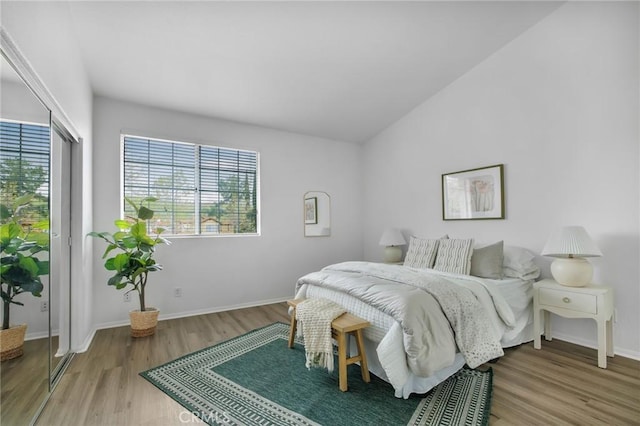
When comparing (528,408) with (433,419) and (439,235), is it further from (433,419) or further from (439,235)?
(439,235)

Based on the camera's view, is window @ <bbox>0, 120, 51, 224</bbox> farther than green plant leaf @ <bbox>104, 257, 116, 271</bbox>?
No

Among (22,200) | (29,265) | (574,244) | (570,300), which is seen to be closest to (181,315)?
(29,265)

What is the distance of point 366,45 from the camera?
3191mm

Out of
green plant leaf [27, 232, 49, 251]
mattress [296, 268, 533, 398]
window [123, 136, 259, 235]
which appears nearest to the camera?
green plant leaf [27, 232, 49, 251]

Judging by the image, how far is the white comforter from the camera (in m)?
A: 2.00

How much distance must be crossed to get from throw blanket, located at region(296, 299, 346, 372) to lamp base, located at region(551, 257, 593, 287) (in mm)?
1955

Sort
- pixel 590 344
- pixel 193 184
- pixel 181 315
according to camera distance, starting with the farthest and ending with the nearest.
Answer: pixel 193 184, pixel 181 315, pixel 590 344

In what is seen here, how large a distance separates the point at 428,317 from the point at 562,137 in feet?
7.90

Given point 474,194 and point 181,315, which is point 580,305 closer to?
point 474,194

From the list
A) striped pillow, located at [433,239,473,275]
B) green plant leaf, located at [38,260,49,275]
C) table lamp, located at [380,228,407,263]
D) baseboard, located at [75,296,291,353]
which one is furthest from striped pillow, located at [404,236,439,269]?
→ green plant leaf, located at [38,260,49,275]

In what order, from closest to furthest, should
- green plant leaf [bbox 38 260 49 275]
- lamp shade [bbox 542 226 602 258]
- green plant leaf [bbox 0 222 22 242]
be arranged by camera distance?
green plant leaf [bbox 0 222 22 242]
green plant leaf [bbox 38 260 49 275]
lamp shade [bbox 542 226 602 258]

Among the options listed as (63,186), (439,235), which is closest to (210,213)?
(63,186)

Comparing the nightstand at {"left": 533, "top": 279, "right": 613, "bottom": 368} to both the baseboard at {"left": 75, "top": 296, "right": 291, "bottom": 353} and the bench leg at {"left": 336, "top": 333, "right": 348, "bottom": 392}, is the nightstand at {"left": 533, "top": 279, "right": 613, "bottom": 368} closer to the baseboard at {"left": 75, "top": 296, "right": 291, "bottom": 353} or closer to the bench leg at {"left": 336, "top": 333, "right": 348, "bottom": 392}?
the bench leg at {"left": 336, "top": 333, "right": 348, "bottom": 392}

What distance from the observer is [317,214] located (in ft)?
16.7
